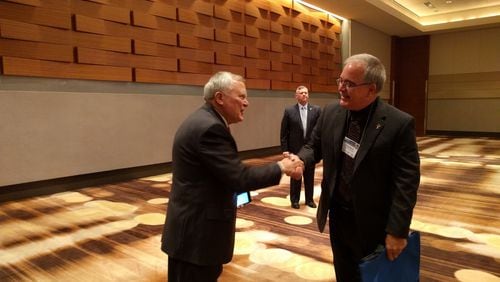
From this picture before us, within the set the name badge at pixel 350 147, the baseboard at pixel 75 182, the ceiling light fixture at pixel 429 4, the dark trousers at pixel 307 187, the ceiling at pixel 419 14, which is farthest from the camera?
the ceiling light fixture at pixel 429 4

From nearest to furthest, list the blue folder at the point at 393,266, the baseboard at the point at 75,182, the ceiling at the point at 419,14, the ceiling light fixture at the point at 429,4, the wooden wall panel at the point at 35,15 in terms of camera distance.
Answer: the blue folder at the point at 393,266 < the wooden wall panel at the point at 35,15 < the baseboard at the point at 75,182 < the ceiling at the point at 419,14 < the ceiling light fixture at the point at 429,4

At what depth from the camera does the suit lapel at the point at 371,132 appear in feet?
5.05

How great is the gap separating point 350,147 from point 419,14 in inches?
490

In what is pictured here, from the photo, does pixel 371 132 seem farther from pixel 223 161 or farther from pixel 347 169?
pixel 223 161

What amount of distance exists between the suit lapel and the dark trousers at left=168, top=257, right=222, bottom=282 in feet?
2.47

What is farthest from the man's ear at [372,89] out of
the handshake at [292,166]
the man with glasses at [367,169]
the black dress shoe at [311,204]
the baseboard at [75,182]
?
the baseboard at [75,182]

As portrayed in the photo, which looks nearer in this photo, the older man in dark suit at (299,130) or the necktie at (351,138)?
the necktie at (351,138)

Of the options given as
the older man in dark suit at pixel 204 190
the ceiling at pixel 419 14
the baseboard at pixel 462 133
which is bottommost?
the baseboard at pixel 462 133

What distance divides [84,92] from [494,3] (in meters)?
11.6

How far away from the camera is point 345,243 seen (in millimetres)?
1748

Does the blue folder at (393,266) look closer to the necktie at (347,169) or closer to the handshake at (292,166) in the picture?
the necktie at (347,169)

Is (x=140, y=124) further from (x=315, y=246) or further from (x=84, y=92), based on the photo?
(x=315, y=246)

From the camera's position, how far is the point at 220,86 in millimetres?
1561

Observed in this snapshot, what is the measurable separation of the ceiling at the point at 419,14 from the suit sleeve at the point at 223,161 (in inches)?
326
